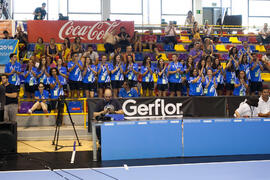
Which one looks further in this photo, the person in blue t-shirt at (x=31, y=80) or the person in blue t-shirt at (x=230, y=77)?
the person in blue t-shirt at (x=230, y=77)

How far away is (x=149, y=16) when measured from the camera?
2506 centimetres

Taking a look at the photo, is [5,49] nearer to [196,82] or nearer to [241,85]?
[196,82]

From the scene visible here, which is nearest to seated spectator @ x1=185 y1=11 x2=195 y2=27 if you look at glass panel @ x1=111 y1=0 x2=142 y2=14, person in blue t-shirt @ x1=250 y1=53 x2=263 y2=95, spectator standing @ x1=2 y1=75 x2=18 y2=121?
glass panel @ x1=111 y1=0 x2=142 y2=14

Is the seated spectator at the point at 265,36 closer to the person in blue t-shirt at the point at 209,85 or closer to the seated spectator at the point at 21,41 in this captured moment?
the person in blue t-shirt at the point at 209,85

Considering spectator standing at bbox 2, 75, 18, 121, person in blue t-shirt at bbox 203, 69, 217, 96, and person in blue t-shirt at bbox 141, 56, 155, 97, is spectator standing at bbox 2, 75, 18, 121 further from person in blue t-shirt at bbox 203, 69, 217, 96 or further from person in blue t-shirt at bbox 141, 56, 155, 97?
person in blue t-shirt at bbox 203, 69, 217, 96

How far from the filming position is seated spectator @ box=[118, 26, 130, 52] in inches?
619

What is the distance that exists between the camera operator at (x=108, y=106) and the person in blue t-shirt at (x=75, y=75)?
3.89m

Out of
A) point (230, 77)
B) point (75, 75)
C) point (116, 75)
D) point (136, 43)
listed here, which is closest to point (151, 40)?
point (136, 43)

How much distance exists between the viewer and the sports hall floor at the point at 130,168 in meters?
6.30

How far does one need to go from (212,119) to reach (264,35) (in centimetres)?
1327

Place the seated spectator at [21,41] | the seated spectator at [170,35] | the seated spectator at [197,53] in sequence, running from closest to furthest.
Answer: the seated spectator at [197,53] → the seated spectator at [21,41] → the seated spectator at [170,35]

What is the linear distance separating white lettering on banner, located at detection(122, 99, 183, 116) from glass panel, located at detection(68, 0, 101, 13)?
50.5 ft

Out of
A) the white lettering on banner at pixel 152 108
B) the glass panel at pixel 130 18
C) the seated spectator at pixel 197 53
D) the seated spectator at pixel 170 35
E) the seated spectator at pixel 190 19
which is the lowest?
the white lettering on banner at pixel 152 108

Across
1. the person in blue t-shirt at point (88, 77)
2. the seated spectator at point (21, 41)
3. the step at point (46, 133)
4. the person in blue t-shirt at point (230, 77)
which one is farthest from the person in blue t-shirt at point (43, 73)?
the person in blue t-shirt at point (230, 77)
